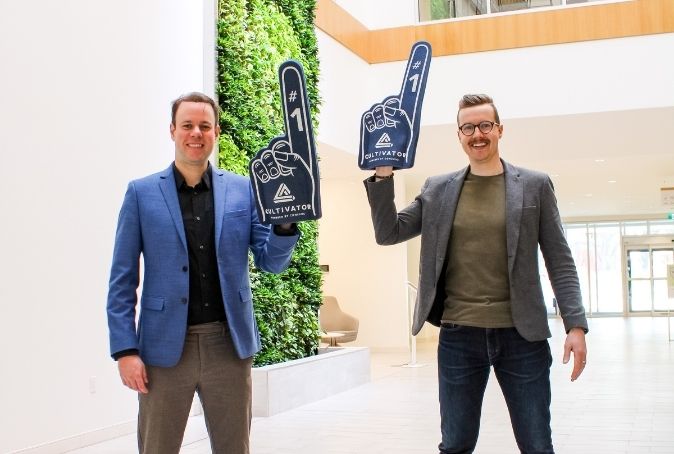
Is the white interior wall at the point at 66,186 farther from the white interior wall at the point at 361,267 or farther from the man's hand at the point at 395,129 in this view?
the white interior wall at the point at 361,267

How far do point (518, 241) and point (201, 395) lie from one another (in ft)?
3.75

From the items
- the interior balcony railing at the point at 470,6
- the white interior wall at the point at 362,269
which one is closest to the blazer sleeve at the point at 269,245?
the interior balcony railing at the point at 470,6

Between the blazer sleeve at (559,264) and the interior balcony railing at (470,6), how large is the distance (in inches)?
341

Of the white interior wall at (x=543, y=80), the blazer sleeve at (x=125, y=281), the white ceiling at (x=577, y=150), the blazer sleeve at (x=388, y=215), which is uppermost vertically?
the white interior wall at (x=543, y=80)

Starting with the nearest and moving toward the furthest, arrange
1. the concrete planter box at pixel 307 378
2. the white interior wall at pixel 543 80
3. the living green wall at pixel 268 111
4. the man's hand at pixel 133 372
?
the man's hand at pixel 133 372 < the concrete planter box at pixel 307 378 < the living green wall at pixel 268 111 < the white interior wall at pixel 543 80

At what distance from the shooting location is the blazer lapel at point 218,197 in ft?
8.37

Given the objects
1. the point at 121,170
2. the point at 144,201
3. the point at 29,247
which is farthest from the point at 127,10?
the point at 144,201

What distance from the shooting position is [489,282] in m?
2.71

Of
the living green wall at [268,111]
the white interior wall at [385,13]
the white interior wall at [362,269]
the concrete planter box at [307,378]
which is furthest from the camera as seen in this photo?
the white interior wall at [362,269]

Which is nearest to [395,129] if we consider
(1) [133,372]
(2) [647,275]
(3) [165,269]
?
(3) [165,269]

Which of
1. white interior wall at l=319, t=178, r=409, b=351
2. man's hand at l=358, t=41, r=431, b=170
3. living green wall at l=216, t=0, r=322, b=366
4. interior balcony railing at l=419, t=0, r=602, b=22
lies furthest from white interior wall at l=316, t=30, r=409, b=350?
man's hand at l=358, t=41, r=431, b=170

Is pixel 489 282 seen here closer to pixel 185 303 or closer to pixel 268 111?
pixel 185 303

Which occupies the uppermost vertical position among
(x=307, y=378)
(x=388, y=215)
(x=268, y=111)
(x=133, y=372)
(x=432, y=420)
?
(x=268, y=111)

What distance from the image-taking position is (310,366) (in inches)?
302
